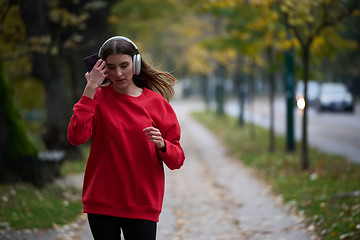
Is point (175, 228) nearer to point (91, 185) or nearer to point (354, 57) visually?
point (91, 185)

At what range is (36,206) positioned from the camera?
7.51m

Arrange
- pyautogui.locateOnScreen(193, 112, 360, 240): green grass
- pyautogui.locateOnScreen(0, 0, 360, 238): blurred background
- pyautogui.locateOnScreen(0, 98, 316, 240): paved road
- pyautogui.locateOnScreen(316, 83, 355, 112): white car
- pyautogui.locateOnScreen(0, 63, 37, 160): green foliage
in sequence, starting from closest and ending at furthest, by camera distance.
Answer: pyautogui.locateOnScreen(193, 112, 360, 240): green grass → pyautogui.locateOnScreen(0, 98, 316, 240): paved road → pyautogui.locateOnScreen(0, 63, 37, 160): green foliage → pyautogui.locateOnScreen(0, 0, 360, 238): blurred background → pyautogui.locateOnScreen(316, 83, 355, 112): white car

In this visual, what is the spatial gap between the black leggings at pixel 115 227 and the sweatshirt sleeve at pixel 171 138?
15.3 inches

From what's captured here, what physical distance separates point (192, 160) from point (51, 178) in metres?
6.08

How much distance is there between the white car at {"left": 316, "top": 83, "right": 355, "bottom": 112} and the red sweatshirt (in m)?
31.2

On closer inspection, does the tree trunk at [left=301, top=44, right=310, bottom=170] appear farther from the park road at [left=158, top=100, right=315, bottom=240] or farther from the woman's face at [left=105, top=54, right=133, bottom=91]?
the woman's face at [left=105, top=54, right=133, bottom=91]

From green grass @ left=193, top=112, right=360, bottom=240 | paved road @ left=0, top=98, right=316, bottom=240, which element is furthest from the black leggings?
paved road @ left=0, top=98, right=316, bottom=240

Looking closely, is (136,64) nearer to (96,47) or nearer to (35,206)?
(35,206)

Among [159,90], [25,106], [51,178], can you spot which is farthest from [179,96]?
[159,90]

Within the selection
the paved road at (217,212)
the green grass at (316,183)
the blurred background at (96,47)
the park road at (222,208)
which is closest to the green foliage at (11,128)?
the blurred background at (96,47)

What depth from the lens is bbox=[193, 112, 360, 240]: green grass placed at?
6.16 metres

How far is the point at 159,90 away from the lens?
3574 millimetres

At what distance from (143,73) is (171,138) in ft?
1.65

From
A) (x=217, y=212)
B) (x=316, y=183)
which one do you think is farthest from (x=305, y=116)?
(x=217, y=212)
